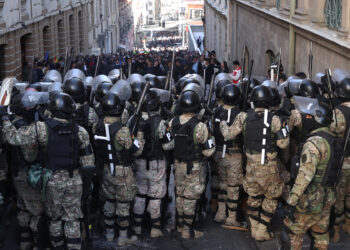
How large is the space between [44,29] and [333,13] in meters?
14.4

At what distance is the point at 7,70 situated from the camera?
1591 cm

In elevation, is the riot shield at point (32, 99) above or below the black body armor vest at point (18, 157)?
above

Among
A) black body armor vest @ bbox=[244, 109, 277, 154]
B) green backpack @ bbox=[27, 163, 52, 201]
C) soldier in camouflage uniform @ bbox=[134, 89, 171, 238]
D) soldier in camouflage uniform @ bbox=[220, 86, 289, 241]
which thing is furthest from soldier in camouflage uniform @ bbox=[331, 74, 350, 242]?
green backpack @ bbox=[27, 163, 52, 201]

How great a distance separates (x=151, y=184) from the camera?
705 centimetres

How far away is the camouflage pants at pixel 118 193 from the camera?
6.64 meters

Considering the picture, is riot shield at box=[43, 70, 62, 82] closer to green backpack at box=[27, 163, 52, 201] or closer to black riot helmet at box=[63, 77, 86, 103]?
black riot helmet at box=[63, 77, 86, 103]

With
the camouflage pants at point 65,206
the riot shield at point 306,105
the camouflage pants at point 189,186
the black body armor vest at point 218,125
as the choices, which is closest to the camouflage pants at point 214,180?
the black body armor vest at point 218,125

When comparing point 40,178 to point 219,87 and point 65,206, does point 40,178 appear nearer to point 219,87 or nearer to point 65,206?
point 65,206

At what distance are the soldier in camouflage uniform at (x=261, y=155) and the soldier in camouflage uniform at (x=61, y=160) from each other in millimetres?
1915

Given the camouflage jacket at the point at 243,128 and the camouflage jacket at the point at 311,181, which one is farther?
the camouflage jacket at the point at 243,128

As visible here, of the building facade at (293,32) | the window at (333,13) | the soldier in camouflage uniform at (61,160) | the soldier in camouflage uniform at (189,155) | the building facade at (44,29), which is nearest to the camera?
the soldier in camouflage uniform at (61,160)

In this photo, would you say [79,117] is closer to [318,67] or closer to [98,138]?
[98,138]

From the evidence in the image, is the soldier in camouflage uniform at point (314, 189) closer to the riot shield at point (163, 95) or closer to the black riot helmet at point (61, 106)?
the black riot helmet at point (61, 106)

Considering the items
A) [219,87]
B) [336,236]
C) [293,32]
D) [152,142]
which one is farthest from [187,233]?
[293,32]
